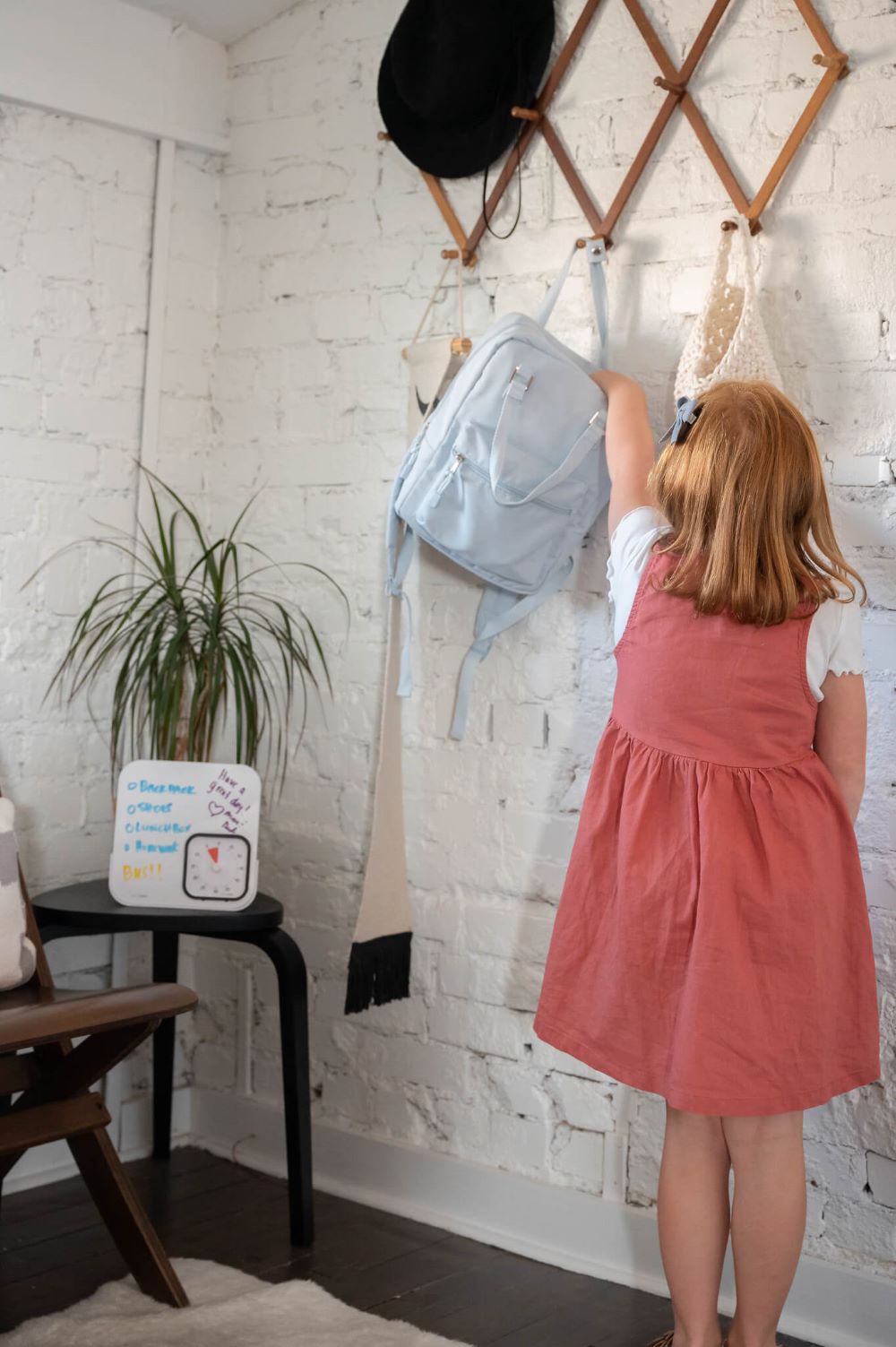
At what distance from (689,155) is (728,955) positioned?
4.10ft

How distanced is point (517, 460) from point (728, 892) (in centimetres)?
75

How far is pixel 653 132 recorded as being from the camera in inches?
84.2

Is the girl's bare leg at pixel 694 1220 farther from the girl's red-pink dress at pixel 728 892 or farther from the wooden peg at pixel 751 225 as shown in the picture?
the wooden peg at pixel 751 225

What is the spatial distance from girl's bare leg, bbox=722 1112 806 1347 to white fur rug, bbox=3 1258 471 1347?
44 centimetres

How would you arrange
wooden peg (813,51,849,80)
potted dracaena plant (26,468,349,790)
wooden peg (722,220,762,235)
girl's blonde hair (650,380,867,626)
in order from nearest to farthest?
girl's blonde hair (650,380,867,626) < wooden peg (813,51,849,80) < wooden peg (722,220,762,235) < potted dracaena plant (26,468,349,790)

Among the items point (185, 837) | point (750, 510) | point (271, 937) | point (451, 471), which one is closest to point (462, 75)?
point (451, 471)

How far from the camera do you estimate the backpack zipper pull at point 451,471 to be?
6.92 ft

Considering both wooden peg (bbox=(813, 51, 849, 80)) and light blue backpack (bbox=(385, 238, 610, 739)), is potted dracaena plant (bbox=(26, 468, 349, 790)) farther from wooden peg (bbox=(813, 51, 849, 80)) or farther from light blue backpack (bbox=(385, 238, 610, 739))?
wooden peg (bbox=(813, 51, 849, 80))

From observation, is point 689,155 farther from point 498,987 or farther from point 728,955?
point 498,987

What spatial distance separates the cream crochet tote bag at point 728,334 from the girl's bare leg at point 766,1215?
1.03 metres

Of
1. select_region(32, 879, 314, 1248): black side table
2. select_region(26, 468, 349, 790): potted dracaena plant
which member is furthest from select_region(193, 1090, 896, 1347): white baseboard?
select_region(26, 468, 349, 790): potted dracaena plant

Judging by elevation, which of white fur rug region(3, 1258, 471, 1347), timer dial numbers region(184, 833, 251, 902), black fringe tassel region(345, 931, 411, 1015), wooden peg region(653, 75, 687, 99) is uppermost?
wooden peg region(653, 75, 687, 99)

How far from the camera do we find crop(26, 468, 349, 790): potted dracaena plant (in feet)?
8.05

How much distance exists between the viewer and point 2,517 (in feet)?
8.14
